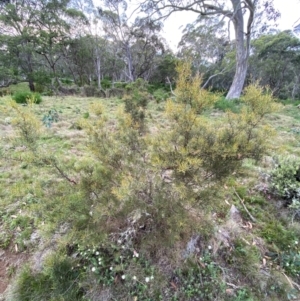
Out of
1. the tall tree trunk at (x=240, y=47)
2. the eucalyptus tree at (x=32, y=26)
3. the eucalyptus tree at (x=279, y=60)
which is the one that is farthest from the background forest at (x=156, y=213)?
the eucalyptus tree at (x=32, y=26)

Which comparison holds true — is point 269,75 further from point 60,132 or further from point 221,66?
point 60,132

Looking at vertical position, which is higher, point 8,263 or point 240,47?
point 240,47

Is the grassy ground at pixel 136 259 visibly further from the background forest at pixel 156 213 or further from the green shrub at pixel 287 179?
the green shrub at pixel 287 179

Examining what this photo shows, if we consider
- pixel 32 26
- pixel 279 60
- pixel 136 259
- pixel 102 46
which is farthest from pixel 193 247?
pixel 279 60

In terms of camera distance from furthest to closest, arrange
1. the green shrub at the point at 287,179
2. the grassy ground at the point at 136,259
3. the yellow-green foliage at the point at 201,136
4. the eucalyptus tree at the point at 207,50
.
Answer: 1. the eucalyptus tree at the point at 207,50
2. the green shrub at the point at 287,179
3. the grassy ground at the point at 136,259
4. the yellow-green foliage at the point at 201,136

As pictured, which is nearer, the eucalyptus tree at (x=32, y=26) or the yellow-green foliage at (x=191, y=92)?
the yellow-green foliage at (x=191, y=92)

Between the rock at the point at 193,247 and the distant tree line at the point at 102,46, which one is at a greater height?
the distant tree line at the point at 102,46

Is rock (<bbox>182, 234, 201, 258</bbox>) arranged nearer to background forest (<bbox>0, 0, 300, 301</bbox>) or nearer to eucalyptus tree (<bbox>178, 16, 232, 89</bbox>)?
background forest (<bbox>0, 0, 300, 301</bbox>)

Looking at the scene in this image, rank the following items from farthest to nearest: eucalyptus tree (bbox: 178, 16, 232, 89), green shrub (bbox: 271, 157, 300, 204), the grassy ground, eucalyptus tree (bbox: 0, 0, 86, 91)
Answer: eucalyptus tree (bbox: 178, 16, 232, 89) → eucalyptus tree (bbox: 0, 0, 86, 91) → green shrub (bbox: 271, 157, 300, 204) → the grassy ground

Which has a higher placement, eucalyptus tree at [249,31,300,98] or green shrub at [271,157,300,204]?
eucalyptus tree at [249,31,300,98]

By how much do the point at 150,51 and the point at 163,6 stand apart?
9.73 metres

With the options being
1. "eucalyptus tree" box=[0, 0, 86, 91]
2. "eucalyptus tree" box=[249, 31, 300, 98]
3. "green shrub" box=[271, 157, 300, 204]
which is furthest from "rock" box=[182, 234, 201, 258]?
"eucalyptus tree" box=[0, 0, 86, 91]

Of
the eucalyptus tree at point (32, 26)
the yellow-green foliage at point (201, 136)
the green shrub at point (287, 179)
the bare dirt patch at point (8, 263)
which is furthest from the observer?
the eucalyptus tree at point (32, 26)

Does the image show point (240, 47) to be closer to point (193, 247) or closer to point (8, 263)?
point (193, 247)
